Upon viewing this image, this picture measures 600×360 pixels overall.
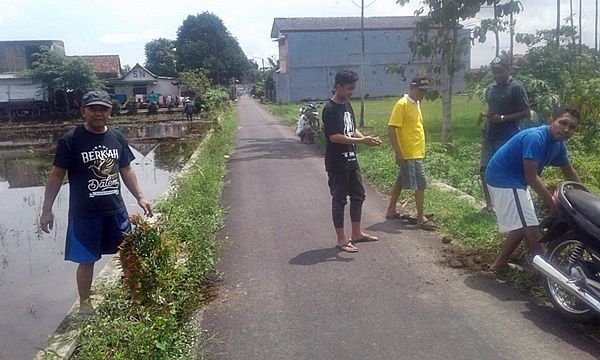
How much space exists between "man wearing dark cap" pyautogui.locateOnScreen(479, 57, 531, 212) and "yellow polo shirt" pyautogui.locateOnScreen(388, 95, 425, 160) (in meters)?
0.80

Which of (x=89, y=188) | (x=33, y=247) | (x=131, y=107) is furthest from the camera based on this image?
(x=131, y=107)

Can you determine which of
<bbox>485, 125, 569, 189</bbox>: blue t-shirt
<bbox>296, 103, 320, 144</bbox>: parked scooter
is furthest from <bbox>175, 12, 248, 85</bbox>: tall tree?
<bbox>485, 125, 569, 189</bbox>: blue t-shirt

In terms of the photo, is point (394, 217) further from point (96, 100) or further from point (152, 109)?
point (152, 109)

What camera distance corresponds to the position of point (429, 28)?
1407cm

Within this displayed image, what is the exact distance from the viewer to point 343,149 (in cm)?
589

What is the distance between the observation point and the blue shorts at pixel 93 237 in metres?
4.38

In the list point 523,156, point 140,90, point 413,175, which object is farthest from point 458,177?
point 140,90

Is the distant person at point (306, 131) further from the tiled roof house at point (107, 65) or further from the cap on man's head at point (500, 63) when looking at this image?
the tiled roof house at point (107, 65)

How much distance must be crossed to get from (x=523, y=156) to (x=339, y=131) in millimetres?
1822

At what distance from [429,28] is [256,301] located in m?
10.9

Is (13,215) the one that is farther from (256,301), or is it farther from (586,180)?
(586,180)

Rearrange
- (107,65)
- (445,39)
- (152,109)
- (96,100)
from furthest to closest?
(107,65), (152,109), (445,39), (96,100)

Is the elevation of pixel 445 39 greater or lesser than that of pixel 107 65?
lesser

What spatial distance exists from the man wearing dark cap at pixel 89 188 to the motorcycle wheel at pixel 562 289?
131 inches
